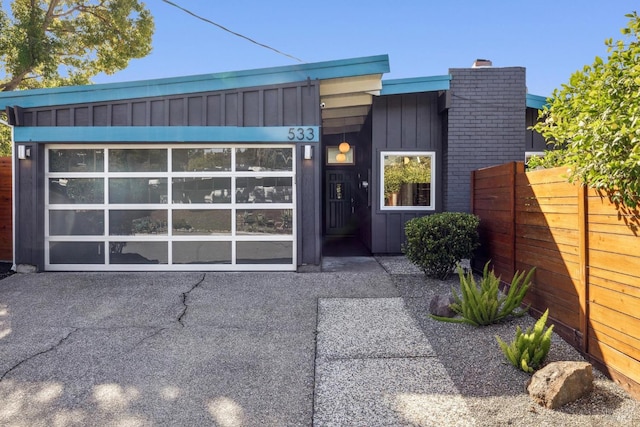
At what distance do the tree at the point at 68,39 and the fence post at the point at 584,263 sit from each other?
47.8ft

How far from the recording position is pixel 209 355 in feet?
11.1

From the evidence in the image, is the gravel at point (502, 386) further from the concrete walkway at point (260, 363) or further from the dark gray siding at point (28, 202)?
the dark gray siding at point (28, 202)

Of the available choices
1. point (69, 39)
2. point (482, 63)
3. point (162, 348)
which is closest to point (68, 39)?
point (69, 39)

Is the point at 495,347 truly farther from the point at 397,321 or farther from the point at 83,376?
the point at 83,376

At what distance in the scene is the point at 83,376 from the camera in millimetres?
3010

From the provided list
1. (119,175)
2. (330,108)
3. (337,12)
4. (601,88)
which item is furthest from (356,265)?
(337,12)

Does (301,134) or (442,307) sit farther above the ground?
(301,134)

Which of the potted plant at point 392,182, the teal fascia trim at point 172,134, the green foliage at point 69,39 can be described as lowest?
the potted plant at point 392,182

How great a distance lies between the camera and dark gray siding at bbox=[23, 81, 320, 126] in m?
6.38

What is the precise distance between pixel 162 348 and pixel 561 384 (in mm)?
3141

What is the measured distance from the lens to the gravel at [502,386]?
237 centimetres

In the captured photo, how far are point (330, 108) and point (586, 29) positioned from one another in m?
7.34

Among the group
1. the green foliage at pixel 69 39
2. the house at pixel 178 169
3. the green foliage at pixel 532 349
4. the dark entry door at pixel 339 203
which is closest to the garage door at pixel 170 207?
the house at pixel 178 169

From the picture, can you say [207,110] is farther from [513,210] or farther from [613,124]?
[613,124]
